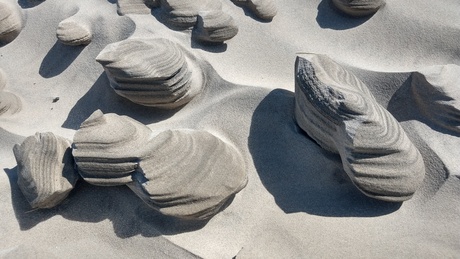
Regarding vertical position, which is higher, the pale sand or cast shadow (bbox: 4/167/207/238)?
the pale sand

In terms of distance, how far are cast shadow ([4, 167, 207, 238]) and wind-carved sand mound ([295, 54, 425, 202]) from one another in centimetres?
52

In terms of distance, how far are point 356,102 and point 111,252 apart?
91 cm

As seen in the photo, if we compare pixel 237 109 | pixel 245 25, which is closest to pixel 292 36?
pixel 245 25

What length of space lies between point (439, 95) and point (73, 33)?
1.47m

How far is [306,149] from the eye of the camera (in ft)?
4.33

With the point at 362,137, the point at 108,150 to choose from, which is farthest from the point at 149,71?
the point at 362,137

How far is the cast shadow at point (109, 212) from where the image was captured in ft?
4.00

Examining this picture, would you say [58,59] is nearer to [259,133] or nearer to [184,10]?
[184,10]

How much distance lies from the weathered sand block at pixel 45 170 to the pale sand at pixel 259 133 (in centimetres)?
7

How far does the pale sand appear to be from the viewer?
1.20 meters

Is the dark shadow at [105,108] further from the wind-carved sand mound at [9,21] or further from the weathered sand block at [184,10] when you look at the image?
the wind-carved sand mound at [9,21]

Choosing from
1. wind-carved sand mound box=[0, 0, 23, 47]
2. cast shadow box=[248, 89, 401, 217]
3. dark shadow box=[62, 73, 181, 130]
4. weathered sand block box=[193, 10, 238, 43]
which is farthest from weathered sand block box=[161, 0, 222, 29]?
wind-carved sand mound box=[0, 0, 23, 47]

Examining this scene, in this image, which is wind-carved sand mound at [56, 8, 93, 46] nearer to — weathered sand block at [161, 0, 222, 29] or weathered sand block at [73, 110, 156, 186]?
weathered sand block at [161, 0, 222, 29]

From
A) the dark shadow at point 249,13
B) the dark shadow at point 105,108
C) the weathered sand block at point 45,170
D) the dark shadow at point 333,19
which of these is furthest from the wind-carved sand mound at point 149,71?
the dark shadow at point 333,19
